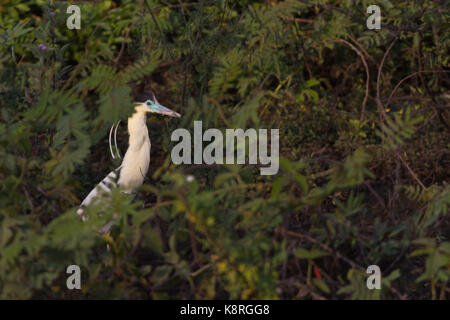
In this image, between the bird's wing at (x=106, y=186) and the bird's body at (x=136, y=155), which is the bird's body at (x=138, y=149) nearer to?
the bird's body at (x=136, y=155)

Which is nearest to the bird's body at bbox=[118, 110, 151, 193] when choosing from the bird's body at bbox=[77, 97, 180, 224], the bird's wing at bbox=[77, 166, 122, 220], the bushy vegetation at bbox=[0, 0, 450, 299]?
the bird's body at bbox=[77, 97, 180, 224]

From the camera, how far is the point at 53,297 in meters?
2.83

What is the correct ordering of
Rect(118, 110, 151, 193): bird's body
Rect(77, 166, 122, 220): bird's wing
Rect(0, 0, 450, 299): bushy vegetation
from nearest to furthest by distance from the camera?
1. Rect(0, 0, 450, 299): bushy vegetation
2. Rect(77, 166, 122, 220): bird's wing
3. Rect(118, 110, 151, 193): bird's body

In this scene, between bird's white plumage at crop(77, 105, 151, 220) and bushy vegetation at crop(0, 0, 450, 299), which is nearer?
bushy vegetation at crop(0, 0, 450, 299)

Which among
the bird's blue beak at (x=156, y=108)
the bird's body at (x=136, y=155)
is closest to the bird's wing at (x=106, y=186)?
the bird's body at (x=136, y=155)

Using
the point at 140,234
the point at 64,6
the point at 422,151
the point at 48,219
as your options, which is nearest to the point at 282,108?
the point at 422,151

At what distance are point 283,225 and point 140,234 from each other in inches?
21.6

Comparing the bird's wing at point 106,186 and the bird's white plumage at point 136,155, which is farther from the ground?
the bird's white plumage at point 136,155

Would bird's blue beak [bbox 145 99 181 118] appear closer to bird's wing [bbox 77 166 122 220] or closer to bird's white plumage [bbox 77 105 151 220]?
bird's white plumage [bbox 77 105 151 220]

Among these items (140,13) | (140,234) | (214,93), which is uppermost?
(140,13)

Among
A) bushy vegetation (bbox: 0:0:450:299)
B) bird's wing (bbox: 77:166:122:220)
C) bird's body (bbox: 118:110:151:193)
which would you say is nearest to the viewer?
bushy vegetation (bbox: 0:0:450:299)

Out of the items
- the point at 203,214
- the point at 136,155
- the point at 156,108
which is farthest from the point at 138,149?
the point at 203,214

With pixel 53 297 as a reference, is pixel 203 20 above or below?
above
